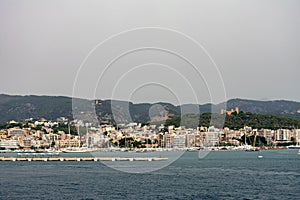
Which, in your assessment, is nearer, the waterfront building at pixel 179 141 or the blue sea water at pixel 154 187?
the blue sea water at pixel 154 187

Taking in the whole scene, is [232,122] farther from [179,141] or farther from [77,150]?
[77,150]

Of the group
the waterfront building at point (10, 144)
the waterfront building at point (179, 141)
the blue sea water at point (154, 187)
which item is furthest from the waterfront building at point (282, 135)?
the blue sea water at point (154, 187)

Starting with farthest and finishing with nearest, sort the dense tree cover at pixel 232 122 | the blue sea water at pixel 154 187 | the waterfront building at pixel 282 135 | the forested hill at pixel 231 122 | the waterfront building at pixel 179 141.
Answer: the waterfront building at pixel 282 135
the dense tree cover at pixel 232 122
the forested hill at pixel 231 122
the waterfront building at pixel 179 141
the blue sea water at pixel 154 187

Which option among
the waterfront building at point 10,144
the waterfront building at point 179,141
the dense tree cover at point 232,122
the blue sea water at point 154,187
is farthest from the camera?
the waterfront building at point 10,144

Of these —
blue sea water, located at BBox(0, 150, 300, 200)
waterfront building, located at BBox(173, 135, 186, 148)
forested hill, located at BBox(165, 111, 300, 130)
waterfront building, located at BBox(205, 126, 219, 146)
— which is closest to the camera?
blue sea water, located at BBox(0, 150, 300, 200)

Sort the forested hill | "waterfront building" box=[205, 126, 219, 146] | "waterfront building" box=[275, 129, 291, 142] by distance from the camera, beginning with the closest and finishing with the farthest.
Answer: "waterfront building" box=[205, 126, 219, 146] < the forested hill < "waterfront building" box=[275, 129, 291, 142]

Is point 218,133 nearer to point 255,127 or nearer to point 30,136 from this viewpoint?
point 255,127

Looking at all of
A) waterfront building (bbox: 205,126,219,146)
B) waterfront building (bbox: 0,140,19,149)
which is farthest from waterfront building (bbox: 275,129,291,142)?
waterfront building (bbox: 0,140,19,149)

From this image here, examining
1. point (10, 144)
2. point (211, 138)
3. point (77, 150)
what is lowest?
point (77, 150)

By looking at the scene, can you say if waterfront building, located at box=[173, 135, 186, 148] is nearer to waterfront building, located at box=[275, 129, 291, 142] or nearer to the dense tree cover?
the dense tree cover

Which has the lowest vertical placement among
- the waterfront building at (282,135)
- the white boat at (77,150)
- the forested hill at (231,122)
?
the white boat at (77,150)

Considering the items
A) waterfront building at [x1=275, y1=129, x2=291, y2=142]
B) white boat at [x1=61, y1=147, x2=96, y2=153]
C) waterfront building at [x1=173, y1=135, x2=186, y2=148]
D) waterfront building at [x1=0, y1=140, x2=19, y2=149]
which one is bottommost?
white boat at [x1=61, y1=147, x2=96, y2=153]

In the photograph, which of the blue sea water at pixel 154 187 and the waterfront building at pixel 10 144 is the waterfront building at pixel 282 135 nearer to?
the waterfront building at pixel 10 144

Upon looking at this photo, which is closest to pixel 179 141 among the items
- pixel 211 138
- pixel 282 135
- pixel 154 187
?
pixel 211 138
